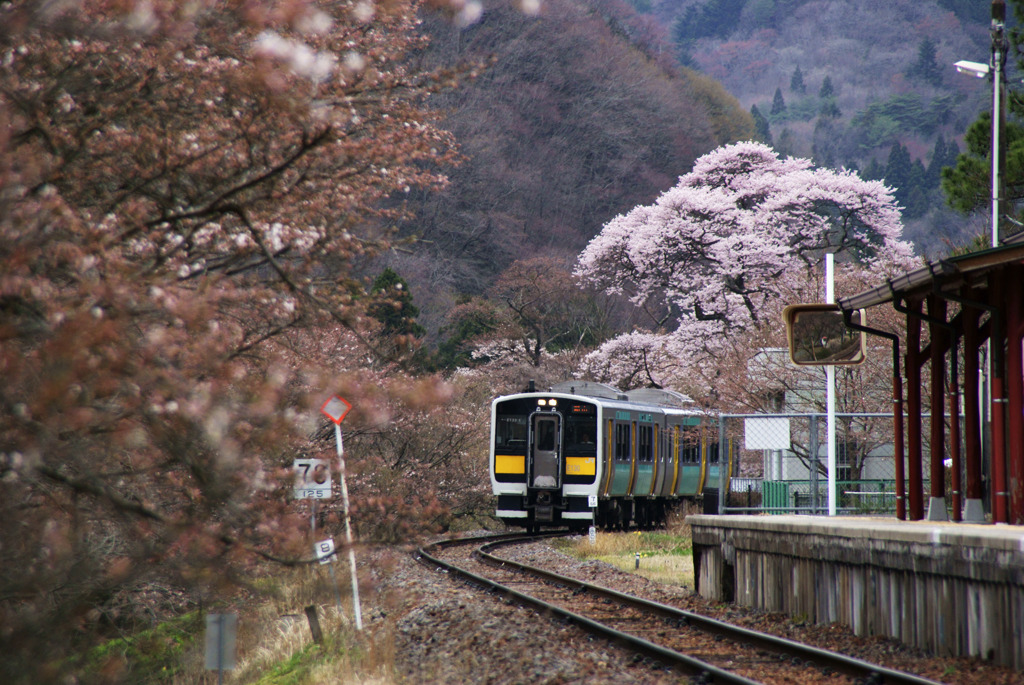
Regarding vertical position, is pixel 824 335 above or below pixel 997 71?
below

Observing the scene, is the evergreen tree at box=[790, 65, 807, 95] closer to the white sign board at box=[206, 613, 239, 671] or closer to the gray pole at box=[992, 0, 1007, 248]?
the gray pole at box=[992, 0, 1007, 248]

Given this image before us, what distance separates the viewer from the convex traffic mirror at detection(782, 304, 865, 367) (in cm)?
1216

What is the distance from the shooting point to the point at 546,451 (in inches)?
901

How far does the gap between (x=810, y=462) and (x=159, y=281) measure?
11213 millimetres

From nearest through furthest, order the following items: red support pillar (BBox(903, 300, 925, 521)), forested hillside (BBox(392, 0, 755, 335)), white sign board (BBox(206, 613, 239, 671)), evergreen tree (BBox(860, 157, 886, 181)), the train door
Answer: white sign board (BBox(206, 613, 239, 671)) < red support pillar (BBox(903, 300, 925, 521)) < the train door < forested hillside (BBox(392, 0, 755, 335)) < evergreen tree (BBox(860, 157, 886, 181))

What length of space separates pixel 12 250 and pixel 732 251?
30220 mm

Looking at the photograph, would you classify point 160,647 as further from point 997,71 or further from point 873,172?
point 873,172

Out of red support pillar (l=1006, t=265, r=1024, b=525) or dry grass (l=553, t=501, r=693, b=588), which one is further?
dry grass (l=553, t=501, r=693, b=588)

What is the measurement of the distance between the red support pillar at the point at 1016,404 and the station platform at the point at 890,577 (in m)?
0.38

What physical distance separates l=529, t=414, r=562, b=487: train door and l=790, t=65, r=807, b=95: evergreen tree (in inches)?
4866

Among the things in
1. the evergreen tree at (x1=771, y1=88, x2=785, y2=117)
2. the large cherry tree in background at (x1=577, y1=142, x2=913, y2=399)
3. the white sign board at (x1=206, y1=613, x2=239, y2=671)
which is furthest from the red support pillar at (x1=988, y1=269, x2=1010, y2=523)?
the evergreen tree at (x1=771, y1=88, x2=785, y2=117)

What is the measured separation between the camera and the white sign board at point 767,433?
45.9ft

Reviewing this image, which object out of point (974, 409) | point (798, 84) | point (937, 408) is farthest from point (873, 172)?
point (974, 409)

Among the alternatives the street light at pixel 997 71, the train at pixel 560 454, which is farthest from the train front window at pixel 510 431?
the street light at pixel 997 71
